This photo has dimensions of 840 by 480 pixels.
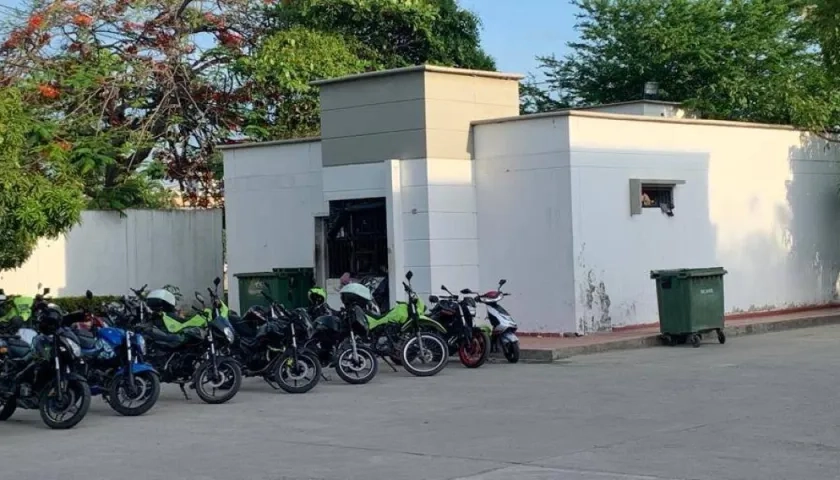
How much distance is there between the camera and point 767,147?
24.3 meters

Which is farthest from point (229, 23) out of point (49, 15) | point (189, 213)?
point (189, 213)

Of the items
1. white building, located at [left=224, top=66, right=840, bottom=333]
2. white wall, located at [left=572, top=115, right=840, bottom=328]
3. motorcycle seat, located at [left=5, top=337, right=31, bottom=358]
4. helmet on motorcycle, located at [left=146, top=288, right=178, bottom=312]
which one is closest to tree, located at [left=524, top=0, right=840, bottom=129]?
white wall, located at [left=572, top=115, right=840, bottom=328]

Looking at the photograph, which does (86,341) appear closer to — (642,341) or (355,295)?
(355,295)

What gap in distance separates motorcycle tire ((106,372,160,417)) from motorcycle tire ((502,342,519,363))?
5957 millimetres

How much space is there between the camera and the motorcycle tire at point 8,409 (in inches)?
518

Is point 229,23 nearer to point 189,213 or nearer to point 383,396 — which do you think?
point 189,213

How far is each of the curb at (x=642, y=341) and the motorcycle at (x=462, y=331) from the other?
40.5 inches

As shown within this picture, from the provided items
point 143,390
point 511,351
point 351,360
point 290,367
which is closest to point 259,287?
point 511,351

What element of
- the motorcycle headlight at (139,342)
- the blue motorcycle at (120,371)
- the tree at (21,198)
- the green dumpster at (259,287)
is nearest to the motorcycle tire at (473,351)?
the blue motorcycle at (120,371)

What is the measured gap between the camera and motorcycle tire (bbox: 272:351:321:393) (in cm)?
1480

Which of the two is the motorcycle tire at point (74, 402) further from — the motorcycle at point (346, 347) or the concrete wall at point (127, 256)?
the concrete wall at point (127, 256)

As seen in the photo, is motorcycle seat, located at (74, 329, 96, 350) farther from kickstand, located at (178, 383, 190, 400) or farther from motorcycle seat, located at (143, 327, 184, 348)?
kickstand, located at (178, 383, 190, 400)

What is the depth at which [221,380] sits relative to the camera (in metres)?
14.2

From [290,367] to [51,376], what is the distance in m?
3.17
